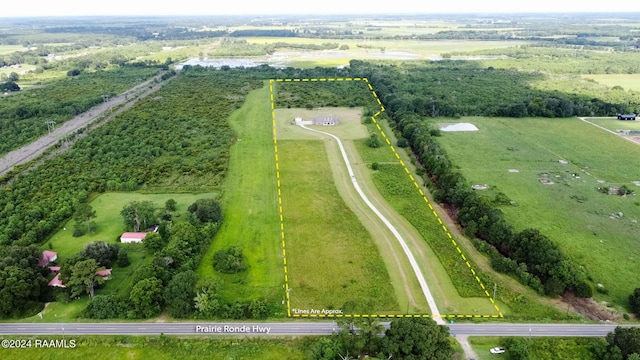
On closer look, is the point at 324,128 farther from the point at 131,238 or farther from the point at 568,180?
the point at 131,238

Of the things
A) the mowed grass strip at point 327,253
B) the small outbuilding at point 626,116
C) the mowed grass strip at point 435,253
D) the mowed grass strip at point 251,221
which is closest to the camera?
the mowed grass strip at point 435,253

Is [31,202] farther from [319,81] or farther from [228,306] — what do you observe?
[319,81]

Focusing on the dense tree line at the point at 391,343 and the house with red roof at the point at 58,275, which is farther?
the house with red roof at the point at 58,275

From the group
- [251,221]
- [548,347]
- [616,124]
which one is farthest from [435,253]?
[616,124]

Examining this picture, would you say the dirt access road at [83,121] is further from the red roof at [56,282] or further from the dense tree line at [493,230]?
the dense tree line at [493,230]

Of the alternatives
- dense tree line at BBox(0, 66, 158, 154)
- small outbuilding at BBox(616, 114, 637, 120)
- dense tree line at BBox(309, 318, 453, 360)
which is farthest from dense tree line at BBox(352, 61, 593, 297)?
dense tree line at BBox(0, 66, 158, 154)

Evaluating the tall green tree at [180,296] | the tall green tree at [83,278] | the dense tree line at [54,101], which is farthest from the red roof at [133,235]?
the dense tree line at [54,101]
